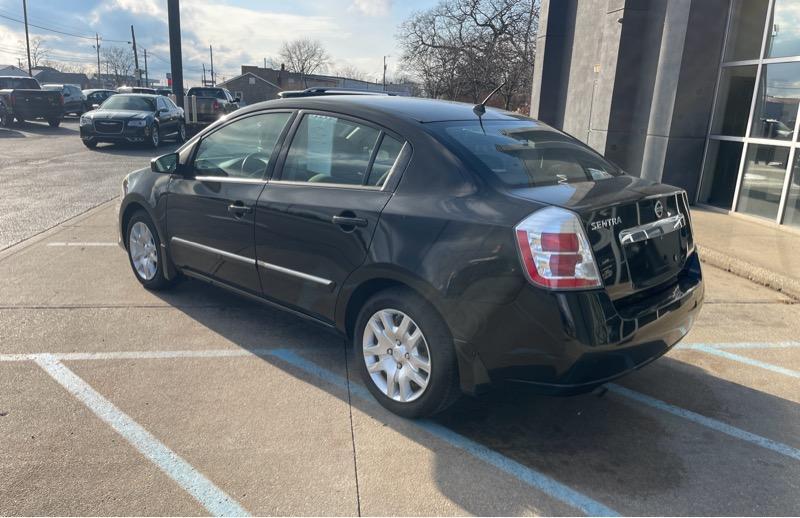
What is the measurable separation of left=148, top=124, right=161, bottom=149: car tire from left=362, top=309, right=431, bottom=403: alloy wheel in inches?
626

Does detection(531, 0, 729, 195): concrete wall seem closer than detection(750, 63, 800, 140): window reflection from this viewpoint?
No

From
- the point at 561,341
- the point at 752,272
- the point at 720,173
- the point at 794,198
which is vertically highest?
the point at 720,173

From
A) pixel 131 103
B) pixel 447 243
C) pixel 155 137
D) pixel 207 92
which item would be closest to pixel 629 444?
pixel 447 243

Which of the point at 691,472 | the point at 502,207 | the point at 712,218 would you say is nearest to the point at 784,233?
the point at 712,218

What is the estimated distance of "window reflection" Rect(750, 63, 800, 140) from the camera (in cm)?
800

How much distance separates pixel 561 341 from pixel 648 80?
29.0 feet

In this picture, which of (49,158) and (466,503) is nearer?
(466,503)

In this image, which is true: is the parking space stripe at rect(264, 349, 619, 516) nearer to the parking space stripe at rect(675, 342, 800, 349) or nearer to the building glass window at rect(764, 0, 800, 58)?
the parking space stripe at rect(675, 342, 800, 349)

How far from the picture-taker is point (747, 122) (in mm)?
8867

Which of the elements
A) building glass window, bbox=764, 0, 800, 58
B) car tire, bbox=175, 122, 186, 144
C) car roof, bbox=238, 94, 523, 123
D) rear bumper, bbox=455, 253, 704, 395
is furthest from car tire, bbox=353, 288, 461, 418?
car tire, bbox=175, 122, 186, 144

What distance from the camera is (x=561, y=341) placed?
2.72m

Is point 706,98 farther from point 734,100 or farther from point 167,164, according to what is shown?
point 167,164

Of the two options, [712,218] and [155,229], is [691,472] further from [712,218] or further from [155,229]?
[712,218]

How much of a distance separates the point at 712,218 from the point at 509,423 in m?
6.71
